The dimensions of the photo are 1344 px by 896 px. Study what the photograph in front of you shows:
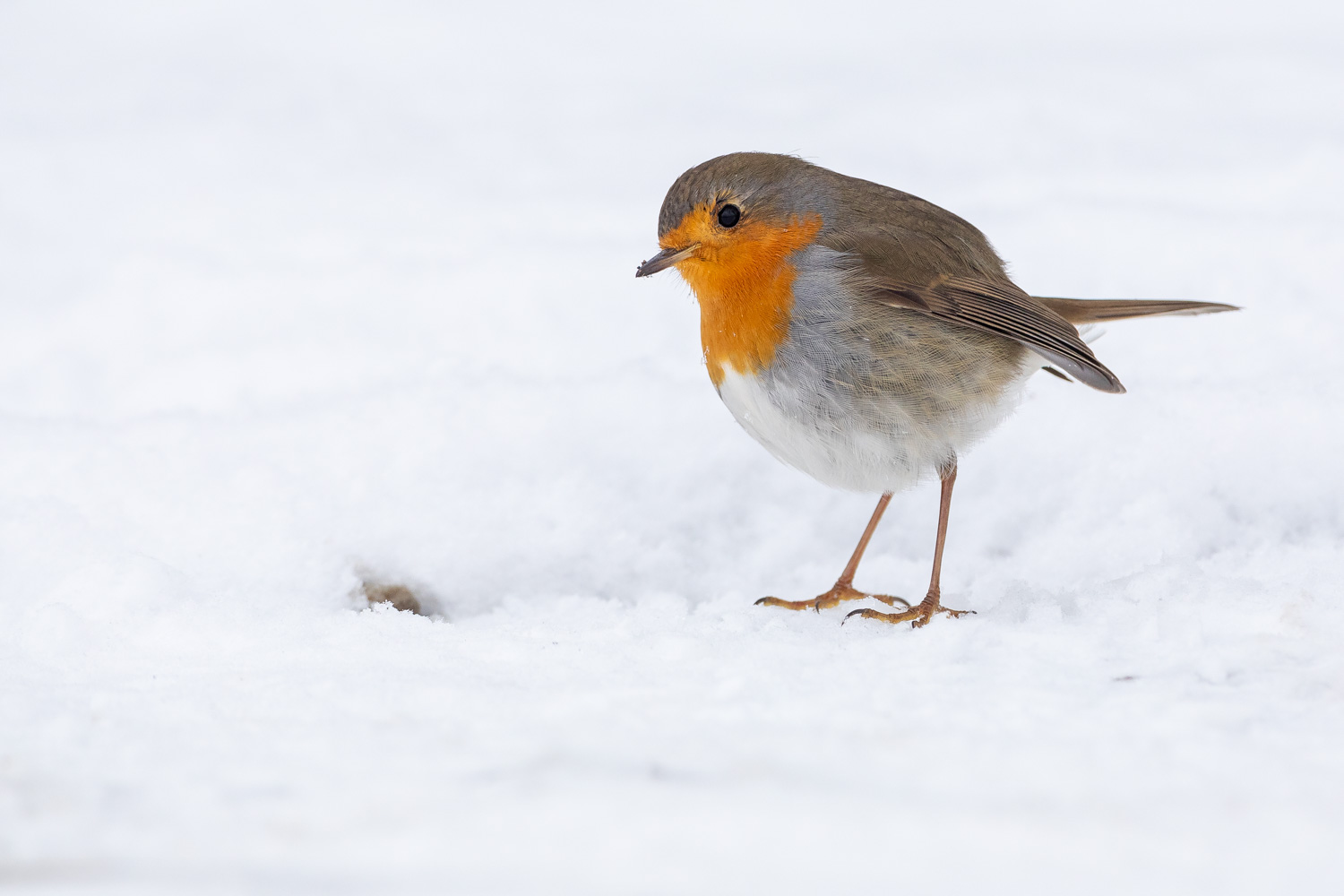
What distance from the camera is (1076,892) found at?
5.37 feet

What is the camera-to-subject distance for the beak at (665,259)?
10.6ft

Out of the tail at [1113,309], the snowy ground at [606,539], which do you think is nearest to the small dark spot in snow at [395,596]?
the snowy ground at [606,539]

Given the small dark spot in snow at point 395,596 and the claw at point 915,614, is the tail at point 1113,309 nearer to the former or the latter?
the claw at point 915,614

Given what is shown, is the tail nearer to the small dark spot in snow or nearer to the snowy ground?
the snowy ground

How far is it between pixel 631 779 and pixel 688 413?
262cm

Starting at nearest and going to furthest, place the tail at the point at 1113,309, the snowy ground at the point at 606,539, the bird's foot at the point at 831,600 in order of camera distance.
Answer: the snowy ground at the point at 606,539
the bird's foot at the point at 831,600
the tail at the point at 1113,309

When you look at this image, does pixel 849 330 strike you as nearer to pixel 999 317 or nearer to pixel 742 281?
pixel 742 281

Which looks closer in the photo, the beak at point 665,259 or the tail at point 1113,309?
the beak at point 665,259

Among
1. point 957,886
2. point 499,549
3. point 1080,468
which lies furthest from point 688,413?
point 957,886

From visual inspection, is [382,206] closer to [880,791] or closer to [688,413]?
[688,413]

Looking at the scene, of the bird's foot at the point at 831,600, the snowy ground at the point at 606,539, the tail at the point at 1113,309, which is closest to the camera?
the snowy ground at the point at 606,539

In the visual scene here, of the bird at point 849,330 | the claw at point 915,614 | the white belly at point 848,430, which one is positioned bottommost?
the claw at point 915,614

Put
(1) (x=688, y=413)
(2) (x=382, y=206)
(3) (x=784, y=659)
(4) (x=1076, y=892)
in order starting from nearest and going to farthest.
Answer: (4) (x=1076, y=892) < (3) (x=784, y=659) < (1) (x=688, y=413) < (2) (x=382, y=206)

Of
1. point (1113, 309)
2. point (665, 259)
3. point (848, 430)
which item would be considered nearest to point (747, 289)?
point (665, 259)
